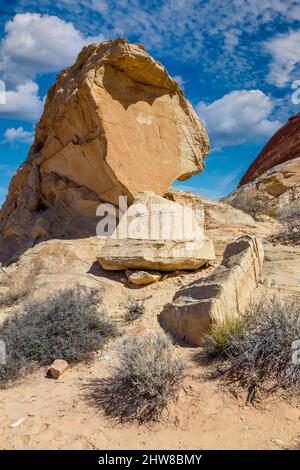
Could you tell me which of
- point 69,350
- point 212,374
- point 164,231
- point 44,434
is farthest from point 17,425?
point 164,231

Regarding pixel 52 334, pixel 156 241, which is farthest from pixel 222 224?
pixel 52 334

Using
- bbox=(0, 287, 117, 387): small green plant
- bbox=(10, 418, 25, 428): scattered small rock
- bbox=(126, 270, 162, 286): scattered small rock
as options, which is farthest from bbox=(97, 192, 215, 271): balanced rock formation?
bbox=(10, 418, 25, 428): scattered small rock

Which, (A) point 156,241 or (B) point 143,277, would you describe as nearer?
(B) point 143,277

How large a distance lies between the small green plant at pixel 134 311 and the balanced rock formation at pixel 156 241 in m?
0.84

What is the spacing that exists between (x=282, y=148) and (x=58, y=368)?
21936 mm

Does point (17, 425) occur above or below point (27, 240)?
below

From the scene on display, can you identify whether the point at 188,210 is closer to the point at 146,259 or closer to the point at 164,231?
the point at 164,231

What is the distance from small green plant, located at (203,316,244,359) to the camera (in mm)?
3461

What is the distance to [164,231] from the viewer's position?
6145 millimetres

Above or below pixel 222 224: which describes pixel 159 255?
below

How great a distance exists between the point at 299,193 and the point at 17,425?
1148 cm

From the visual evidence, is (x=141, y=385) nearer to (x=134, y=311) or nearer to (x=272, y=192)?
(x=134, y=311)

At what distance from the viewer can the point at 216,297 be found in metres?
4.07

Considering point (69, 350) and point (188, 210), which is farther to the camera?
point (188, 210)
